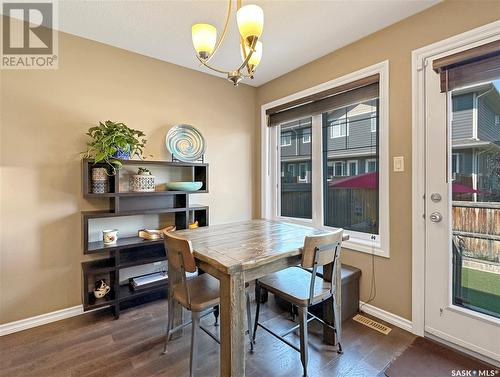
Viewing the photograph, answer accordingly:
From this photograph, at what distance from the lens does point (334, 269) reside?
1.75 meters

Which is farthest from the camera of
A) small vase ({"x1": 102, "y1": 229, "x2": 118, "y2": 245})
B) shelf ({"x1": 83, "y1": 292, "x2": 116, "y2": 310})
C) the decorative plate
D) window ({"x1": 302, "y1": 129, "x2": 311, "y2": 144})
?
window ({"x1": 302, "y1": 129, "x2": 311, "y2": 144})

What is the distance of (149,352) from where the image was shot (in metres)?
1.80

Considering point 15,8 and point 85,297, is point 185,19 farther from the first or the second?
point 85,297

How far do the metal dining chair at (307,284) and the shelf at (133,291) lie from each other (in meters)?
1.08

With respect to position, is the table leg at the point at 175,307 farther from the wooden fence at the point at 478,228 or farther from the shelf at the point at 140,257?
the wooden fence at the point at 478,228

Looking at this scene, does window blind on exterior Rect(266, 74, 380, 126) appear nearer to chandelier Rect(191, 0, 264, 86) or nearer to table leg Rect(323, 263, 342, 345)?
chandelier Rect(191, 0, 264, 86)

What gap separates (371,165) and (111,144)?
94.8 inches

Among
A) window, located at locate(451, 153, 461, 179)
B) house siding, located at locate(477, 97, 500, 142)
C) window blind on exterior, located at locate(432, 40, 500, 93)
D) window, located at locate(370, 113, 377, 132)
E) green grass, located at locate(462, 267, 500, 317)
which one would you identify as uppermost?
window blind on exterior, located at locate(432, 40, 500, 93)

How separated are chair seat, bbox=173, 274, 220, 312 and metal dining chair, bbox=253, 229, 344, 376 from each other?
1.23ft

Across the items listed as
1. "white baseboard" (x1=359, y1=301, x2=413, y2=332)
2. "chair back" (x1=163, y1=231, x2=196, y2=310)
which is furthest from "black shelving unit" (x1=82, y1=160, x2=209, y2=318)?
"white baseboard" (x1=359, y1=301, x2=413, y2=332)

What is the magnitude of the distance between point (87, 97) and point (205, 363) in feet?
8.24

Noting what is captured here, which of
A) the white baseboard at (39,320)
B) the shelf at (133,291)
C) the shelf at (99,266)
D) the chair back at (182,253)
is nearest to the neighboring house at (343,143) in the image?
the chair back at (182,253)

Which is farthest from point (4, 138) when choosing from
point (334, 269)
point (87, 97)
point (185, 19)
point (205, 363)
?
point (334, 269)

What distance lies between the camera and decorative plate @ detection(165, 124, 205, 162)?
109 inches
